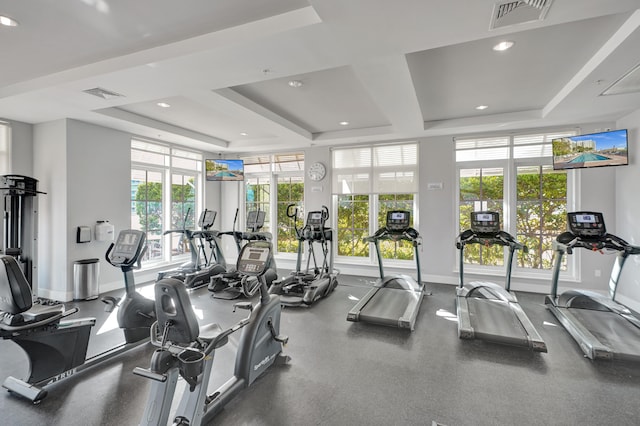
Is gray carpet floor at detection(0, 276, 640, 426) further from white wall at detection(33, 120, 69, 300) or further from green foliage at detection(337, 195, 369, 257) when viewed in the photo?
green foliage at detection(337, 195, 369, 257)

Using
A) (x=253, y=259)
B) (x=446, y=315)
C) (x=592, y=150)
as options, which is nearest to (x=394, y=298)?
(x=446, y=315)

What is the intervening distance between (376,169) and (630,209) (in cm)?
437

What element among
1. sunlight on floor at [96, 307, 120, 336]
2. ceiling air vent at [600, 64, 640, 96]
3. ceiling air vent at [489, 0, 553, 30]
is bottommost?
sunlight on floor at [96, 307, 120, 336]

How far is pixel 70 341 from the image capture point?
9.16 feet

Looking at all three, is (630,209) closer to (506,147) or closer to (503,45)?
(506,147)

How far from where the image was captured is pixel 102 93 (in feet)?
13.2

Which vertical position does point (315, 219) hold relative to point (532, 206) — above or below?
below

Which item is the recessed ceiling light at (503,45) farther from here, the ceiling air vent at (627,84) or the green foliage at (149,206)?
the green foliage at (149,206)

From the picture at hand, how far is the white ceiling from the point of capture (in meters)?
2.48

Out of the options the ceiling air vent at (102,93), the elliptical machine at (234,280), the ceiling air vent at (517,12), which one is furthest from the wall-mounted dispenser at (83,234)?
the ceiling air vent at (517,12)

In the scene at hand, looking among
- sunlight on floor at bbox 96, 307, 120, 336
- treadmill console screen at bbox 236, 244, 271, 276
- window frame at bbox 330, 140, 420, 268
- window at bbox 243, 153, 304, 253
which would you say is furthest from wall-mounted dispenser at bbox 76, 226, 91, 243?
window frame at bbox 330, 140, 420, 268

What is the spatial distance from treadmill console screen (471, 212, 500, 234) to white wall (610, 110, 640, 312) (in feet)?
6.48

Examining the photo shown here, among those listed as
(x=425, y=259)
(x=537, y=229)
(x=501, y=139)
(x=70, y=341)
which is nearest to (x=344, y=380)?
(x=70, y=341)

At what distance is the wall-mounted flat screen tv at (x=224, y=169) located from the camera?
24.4 feet
